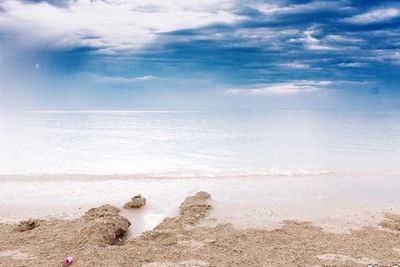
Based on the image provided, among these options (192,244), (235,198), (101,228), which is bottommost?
(235,198)

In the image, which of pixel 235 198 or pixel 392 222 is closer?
pixel 392 222

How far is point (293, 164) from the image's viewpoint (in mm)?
20891

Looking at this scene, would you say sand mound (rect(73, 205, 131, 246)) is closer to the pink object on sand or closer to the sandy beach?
the sandy beach

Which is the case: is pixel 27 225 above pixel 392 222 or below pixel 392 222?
below

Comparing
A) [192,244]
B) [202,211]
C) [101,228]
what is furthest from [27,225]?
[202,211]

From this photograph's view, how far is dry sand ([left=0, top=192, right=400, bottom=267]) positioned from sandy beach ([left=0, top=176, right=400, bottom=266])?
2 cm

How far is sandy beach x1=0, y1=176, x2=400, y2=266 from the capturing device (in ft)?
23.6

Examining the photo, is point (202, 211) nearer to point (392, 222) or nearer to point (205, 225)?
point (205, 225)

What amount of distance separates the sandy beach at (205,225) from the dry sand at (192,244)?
22mm

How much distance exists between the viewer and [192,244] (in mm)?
7855

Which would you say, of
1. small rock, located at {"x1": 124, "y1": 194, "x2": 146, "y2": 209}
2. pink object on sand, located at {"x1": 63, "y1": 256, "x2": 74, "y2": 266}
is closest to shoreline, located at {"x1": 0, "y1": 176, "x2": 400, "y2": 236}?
small rock, located at {"x1": 124, "y1": 194, "x2": 146, "y2": 209}

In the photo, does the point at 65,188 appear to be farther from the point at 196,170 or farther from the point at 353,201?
the point at 353,201

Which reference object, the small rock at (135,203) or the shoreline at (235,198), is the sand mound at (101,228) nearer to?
the shoreline at (235,198)

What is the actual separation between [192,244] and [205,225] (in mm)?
1521
